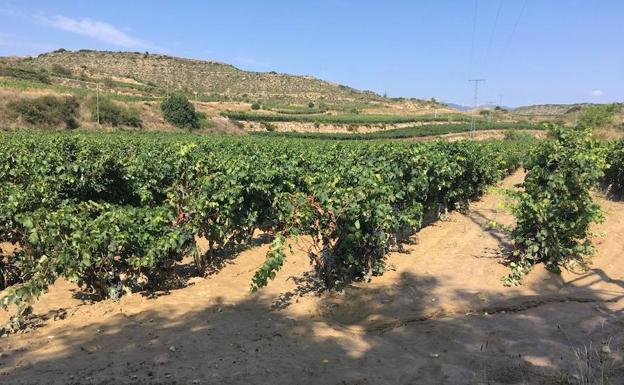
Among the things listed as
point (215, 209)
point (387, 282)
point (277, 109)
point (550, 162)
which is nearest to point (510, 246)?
point (550, 162)

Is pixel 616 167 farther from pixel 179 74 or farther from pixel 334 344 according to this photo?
pixel 179 74

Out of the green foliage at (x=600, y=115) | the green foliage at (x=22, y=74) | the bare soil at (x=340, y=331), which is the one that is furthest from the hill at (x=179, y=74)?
the bare soil at (x=340, y=331)

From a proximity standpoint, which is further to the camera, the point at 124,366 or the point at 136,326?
the point at 136,326

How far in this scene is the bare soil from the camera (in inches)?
181

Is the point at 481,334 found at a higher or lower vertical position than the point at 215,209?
lower

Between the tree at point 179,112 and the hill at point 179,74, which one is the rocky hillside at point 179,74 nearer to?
the hill at point 179,74

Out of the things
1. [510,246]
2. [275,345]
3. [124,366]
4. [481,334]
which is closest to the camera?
[124,366]

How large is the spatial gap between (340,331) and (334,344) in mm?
420

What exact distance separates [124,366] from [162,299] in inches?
93.8

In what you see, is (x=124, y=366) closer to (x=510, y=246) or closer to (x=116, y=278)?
(x=116, y=278)

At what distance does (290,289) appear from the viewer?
7598mm

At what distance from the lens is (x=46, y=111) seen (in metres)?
49.2

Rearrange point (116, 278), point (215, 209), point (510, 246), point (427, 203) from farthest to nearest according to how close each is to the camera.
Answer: point (427, 203) < point (510, 246) < point (215, 209) < point (116, 278)

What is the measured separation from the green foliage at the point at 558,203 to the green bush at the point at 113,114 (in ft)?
173
